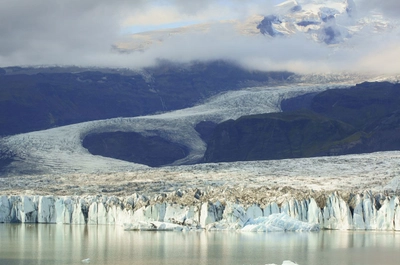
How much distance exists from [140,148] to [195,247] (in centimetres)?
11469

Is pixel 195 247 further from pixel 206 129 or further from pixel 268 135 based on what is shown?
pixel 206 129

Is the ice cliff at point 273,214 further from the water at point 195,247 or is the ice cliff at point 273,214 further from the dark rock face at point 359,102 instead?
the dark rock face at point 359,102

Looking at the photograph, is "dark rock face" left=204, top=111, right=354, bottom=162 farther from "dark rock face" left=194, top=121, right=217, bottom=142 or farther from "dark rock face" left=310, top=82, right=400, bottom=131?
"dark rock face" left=310, top=82, right=400, bottom=131

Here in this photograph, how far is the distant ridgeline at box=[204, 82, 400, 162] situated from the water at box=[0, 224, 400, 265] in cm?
8078

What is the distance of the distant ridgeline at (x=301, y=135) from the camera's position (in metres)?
135

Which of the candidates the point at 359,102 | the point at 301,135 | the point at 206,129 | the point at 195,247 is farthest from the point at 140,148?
the point at 195,247

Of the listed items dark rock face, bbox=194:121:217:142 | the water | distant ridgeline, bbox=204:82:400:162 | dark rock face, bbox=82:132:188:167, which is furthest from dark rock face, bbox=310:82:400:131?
the water

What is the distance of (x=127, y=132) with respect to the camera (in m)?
152

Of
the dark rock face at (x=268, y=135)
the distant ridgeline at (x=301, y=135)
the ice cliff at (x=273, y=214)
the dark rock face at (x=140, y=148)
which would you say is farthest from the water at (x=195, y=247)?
the dark rock face at (x=140, y=148)

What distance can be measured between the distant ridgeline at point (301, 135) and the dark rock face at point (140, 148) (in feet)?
24.4

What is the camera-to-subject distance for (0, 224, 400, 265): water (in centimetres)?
4094

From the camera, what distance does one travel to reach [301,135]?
490 ft

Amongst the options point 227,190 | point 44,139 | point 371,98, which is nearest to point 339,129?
point 371,98

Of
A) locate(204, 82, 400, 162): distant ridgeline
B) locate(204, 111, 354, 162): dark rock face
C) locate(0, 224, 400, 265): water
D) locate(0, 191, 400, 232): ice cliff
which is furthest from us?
locate(204, 111, 354, 162): dark rock face
